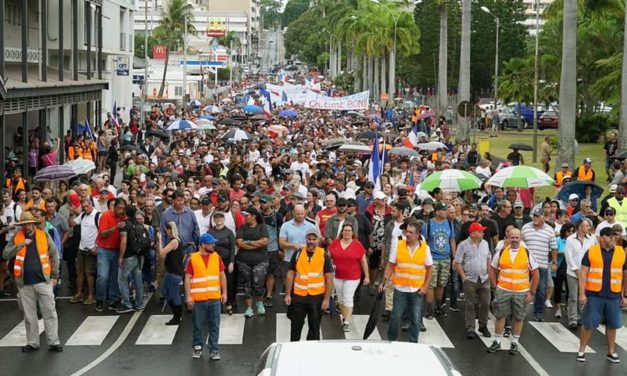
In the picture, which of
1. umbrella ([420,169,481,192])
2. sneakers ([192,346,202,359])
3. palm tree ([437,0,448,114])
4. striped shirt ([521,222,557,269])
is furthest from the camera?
palm tree ([437,0,448,114])

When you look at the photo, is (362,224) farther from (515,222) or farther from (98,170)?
(98,170)

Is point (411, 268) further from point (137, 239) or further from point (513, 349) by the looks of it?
point (137, 239)

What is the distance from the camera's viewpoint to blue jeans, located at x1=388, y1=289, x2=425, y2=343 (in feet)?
41.2

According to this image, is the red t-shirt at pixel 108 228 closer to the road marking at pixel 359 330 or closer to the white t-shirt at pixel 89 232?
the white t-shirt at pixel 89 232

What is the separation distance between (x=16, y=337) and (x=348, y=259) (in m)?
4.36

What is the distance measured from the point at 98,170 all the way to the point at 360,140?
32.1ft

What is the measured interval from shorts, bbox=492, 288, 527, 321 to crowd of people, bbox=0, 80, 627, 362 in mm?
17

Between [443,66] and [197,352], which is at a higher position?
[443,66]

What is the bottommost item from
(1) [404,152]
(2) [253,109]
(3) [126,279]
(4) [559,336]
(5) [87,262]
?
(4) [559,336]

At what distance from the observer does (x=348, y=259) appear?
13188 millimetres

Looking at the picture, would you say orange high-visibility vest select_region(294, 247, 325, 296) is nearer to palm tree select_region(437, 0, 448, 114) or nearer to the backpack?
the backpack

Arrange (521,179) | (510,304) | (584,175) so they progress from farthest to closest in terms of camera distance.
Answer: (584,175)
(521,179)
(510,304)

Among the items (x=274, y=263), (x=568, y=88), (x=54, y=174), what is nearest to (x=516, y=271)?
(x=274, y=263)

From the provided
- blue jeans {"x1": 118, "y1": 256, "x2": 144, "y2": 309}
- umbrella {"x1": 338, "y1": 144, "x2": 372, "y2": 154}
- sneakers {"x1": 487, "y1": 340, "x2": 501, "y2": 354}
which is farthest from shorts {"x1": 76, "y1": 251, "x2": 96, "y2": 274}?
umbrella {"x1": 338, "y1": 144, "x2": 372, "y2": 154}
